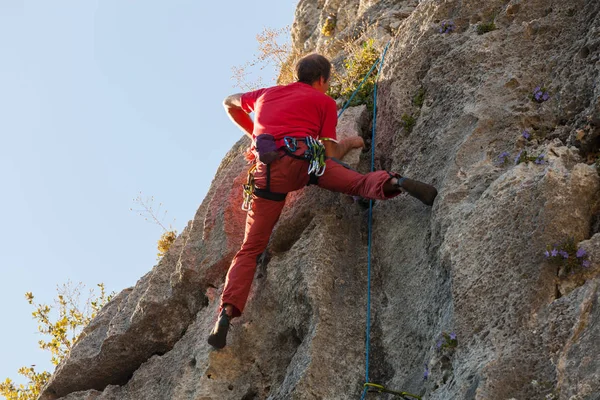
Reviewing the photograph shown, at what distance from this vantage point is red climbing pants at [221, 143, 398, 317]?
7.13 metres

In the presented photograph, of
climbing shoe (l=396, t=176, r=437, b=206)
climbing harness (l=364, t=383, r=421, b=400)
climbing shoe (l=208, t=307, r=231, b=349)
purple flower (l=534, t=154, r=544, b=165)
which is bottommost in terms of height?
climbing harness (l=364, t=383, r=421, b=400)

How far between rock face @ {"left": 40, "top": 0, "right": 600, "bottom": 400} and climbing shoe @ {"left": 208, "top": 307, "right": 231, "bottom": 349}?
26cm

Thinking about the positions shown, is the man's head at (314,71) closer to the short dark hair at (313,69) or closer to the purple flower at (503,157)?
the short dark hair at (313,69)

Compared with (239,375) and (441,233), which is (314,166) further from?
(239,375)

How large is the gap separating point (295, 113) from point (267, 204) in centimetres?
90

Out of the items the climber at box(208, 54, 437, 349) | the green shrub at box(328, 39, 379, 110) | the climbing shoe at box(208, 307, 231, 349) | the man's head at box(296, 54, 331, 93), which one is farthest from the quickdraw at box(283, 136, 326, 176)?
the green shrub at box(328, 39, 379, 110)

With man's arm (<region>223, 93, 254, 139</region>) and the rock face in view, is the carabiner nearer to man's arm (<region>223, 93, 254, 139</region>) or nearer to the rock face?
the rock face

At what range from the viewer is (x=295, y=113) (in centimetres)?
749

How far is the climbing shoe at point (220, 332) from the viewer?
705cm

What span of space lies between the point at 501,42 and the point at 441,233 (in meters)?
2.35

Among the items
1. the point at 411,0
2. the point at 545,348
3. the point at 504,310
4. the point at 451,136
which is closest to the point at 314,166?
the point at 451,136

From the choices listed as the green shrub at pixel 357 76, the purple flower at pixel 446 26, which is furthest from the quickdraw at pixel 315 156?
the purple flower at pixel 446 26

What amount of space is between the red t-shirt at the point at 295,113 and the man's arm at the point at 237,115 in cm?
53

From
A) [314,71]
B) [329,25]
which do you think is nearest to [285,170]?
[314,71]
